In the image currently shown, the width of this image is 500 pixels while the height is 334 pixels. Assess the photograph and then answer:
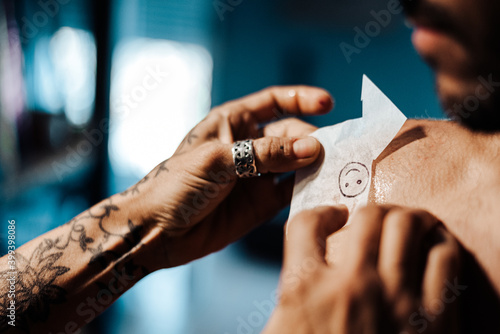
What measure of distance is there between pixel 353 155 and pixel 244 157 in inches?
10.8

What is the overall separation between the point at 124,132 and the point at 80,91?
536 mm

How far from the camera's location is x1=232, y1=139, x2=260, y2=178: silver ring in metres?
0.91

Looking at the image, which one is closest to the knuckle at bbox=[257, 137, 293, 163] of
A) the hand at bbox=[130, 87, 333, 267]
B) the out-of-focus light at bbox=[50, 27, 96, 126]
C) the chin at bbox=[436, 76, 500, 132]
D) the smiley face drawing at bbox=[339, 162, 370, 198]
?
the hand at bbox=[130, 87, 333, 267]

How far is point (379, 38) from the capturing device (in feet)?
6.35

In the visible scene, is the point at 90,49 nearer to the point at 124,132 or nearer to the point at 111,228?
the point at 124,132

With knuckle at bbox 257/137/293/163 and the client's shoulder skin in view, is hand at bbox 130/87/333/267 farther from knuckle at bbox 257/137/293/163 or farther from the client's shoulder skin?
the client's shoulder skin

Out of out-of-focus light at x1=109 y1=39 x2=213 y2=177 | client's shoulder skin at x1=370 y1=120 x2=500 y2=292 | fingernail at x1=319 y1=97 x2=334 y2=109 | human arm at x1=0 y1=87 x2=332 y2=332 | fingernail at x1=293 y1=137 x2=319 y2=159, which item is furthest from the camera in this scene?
out-of-focus light at x1=109 y1=39 x2=213 y2=177

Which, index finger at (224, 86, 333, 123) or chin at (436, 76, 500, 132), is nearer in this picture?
chin at (436, 76, 500, 132)

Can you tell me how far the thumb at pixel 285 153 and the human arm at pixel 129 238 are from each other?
16 mm

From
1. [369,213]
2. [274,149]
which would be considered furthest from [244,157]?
[369,213]

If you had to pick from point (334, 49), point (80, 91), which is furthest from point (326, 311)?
point (80, 91)

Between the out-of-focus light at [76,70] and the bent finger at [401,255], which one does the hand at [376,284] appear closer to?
the bent finger at [401,255]

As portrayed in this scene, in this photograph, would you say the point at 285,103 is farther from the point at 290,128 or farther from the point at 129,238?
the point at 129,238

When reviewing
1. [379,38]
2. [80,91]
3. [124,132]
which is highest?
[379,38]
